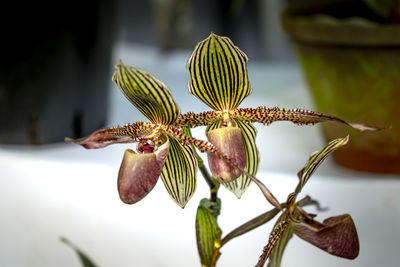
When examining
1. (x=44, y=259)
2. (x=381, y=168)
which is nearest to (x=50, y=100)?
(x=44, y=259)

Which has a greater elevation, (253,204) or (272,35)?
(272,35)

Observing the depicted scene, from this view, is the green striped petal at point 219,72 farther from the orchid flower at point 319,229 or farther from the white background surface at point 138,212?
the white background surface at point 138,212

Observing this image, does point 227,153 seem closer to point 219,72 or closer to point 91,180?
point 219,72

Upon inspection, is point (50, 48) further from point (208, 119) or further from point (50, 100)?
point (208, 119)

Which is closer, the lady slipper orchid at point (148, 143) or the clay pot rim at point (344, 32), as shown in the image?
the lady slipper orchid at point (148, 143)

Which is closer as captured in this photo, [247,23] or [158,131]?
[158,131]

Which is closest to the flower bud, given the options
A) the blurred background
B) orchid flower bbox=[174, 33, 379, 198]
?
orchid flower bbox=[174, 33, 379, 198]

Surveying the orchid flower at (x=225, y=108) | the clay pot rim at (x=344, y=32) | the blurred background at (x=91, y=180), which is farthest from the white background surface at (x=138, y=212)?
the orchid flower at (x=225, y=108)

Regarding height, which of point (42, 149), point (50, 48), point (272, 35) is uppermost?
point (272, 35)
